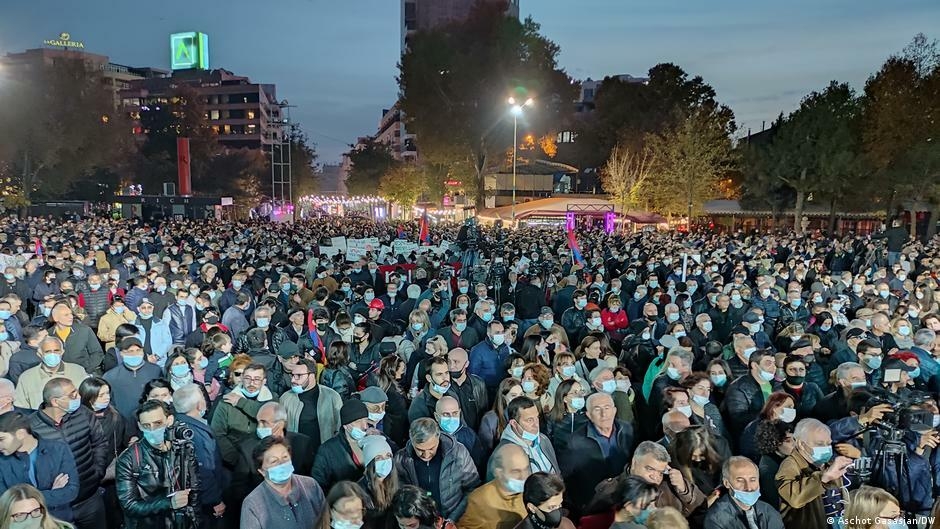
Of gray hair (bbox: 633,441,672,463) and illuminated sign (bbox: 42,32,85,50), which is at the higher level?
illuminated sign (bbox: 42,32,85,50)

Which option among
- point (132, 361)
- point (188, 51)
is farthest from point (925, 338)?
point (188, 51)

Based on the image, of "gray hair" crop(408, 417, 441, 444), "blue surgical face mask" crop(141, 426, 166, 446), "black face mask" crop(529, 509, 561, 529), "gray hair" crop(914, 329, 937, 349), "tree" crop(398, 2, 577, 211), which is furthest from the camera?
"tree" crop(398, 2, 577, 211)

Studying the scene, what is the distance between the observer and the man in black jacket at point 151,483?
3971 millimetres

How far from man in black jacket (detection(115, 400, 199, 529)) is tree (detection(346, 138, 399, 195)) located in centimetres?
7372

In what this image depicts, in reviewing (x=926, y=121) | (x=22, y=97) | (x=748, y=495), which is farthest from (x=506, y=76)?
(x=748, y=495)

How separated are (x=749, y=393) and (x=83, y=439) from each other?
5.42 m

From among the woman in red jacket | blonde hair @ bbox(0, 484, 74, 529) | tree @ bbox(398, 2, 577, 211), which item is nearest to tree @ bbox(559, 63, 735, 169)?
tree @ bbox(398, 2, 577, 211)

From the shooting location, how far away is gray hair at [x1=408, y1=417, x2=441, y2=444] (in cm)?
423

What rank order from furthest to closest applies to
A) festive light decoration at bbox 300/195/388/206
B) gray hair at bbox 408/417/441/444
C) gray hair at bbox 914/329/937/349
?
festive light decoration at bbox 300/195/388/206, gray hair at bbox 914/329/937/349, gray hair at bbox 408/417/441/444

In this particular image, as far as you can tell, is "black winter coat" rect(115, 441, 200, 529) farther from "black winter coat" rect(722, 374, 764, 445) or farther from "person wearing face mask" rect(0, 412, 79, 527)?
"black winter coat" rect(722, 374, 764, 445)

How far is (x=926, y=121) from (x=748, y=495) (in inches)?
1302

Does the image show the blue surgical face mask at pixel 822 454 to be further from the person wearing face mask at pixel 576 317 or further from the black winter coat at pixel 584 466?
the person wearing face mask at pixel 576 317

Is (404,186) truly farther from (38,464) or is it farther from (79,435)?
(38,464)

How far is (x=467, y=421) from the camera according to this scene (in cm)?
586
